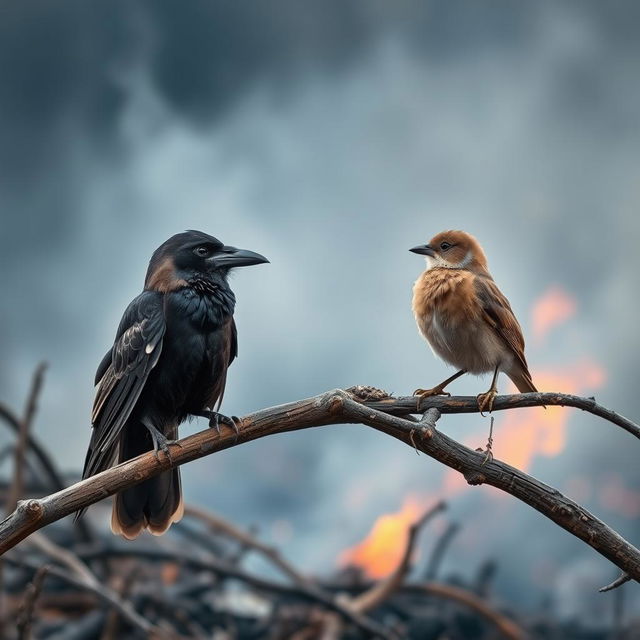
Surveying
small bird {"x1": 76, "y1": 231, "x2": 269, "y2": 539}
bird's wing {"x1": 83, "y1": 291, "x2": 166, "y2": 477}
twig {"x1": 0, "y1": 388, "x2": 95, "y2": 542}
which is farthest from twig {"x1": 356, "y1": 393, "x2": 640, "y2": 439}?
twig {"x1": 0, "y1": 388, "x2": 95, "y2": 542}

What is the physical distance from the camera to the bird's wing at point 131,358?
279 cm

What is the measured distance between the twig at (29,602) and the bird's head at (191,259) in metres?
1.03

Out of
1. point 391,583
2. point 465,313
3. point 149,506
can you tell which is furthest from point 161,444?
point 391,583

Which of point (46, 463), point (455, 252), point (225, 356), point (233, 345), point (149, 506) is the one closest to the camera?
point (455, 252)

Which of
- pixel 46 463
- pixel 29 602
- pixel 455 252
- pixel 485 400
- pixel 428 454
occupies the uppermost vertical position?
pixel 46 463

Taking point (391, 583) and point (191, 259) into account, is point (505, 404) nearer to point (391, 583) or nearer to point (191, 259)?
point (191, 259)

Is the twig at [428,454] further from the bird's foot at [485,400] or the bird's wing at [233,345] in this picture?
the bird's wing at [233,345]

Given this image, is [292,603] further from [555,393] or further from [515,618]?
[555,393]

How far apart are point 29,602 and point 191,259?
1306mm

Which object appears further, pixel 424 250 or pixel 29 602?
pixel 29 602

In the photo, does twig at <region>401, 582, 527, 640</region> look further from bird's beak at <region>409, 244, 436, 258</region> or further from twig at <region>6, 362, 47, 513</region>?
bird's beak at <region>409, 244, 436, 258</region>

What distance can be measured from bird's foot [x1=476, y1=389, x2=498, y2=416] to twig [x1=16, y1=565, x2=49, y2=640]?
1.60 metres

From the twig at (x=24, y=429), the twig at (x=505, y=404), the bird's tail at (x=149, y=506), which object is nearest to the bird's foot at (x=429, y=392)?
the twig at (x=505, y=404)

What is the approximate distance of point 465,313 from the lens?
2.57 meters
